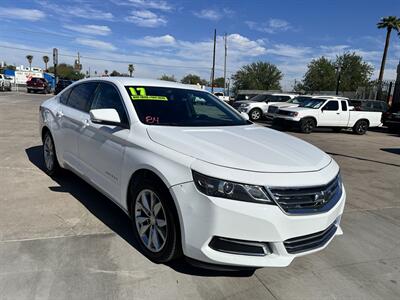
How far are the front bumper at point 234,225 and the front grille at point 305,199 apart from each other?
5cm

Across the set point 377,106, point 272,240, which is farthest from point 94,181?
point 377,106

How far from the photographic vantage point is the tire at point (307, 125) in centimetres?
1592

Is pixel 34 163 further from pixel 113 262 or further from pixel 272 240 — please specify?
pixel 272 240

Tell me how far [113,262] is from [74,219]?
1.15 meters

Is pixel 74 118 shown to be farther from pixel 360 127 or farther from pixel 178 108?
pixel 360 127

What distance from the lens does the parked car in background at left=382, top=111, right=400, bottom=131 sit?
18.5m

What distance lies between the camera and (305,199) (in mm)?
2789

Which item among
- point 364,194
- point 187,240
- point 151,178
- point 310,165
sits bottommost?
point 364,194

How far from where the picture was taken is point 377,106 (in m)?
19.7

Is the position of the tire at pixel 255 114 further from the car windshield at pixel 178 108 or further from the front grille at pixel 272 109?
the car windshield at pixel 178 108

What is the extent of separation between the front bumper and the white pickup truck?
13737 millimetres

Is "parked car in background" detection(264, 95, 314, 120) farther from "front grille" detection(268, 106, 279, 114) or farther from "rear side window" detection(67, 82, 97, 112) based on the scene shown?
"rear side window" detection(67, 82, 97, 112)

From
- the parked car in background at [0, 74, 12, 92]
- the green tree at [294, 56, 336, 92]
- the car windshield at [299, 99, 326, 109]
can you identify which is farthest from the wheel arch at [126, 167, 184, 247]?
the green tree at [294, 56, 336, 92]

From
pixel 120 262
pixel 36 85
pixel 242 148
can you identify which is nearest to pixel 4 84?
pixel 36 85
